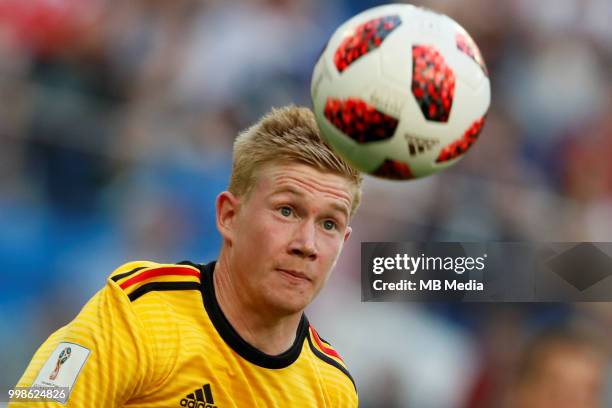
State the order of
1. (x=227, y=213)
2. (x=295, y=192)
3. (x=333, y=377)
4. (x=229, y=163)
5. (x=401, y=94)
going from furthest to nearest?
(x=229, y=163) → (x=333, y=377) → (x=227, y=213) → (x=295, y=192) → (x=401, y=94)

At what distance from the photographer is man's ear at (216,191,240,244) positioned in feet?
12.6

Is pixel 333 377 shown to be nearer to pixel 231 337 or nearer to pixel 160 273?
pixel 231 337

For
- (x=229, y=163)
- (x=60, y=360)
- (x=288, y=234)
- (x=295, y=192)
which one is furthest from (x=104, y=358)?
(x=229, y=163)

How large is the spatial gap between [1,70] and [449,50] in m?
4.79

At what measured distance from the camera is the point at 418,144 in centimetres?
325

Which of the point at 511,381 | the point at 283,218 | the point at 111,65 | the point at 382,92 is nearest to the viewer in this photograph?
the point at 382,92

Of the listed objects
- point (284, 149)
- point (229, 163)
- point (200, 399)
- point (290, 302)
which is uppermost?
point (229, 163)

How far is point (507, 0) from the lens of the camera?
293 inches

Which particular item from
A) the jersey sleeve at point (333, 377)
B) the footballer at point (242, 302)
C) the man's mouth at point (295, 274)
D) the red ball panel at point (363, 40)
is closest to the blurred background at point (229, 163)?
the jersey sleeve at point (333, 377)

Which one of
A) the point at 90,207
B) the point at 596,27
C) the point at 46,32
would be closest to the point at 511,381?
the point at 596,27

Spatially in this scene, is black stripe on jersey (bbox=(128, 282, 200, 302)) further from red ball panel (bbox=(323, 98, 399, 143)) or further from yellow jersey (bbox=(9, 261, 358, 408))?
red ball panel (bbox=(323, 98, 399, 143))

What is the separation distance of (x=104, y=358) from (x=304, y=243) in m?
0.93

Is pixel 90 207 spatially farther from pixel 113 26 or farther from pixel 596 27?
pixel 596 27

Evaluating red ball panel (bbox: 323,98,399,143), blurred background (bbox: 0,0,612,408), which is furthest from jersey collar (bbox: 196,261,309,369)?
blurred background (bbox: 0,0,612,408)
